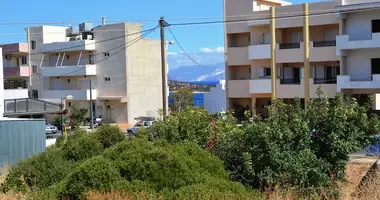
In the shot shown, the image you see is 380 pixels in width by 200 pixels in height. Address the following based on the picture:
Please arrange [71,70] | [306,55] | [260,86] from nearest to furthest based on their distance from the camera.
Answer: [306,55] → [260,86] → [71,70]

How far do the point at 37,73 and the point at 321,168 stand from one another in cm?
5099

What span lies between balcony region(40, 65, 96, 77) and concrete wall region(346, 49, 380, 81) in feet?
87.0

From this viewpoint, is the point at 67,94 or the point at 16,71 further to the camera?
the point at 16,71

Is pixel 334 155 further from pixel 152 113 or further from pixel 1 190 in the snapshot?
pixel 152 113

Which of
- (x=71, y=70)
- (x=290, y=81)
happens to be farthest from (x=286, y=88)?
(x=71, y=70)

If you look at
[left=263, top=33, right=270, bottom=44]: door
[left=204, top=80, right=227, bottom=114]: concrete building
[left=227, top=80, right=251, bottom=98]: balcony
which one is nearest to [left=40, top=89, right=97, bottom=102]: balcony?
[left=204, top=80, right=227, bottom=114]: concrete building

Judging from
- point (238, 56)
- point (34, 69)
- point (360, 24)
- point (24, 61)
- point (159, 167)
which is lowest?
point (159, 167)

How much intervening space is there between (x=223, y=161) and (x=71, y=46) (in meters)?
44.8

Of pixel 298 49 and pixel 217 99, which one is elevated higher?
pixel 298 49

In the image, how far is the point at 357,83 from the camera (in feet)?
122

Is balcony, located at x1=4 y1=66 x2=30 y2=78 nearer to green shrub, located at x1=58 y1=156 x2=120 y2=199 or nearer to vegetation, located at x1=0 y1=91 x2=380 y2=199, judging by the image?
vegetation, located at x1=0 y1=91 x2=380 y2=199

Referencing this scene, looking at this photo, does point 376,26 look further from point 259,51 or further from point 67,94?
point 67,94

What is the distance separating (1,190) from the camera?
1345 cm

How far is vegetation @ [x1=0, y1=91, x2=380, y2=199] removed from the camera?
10227 mm
